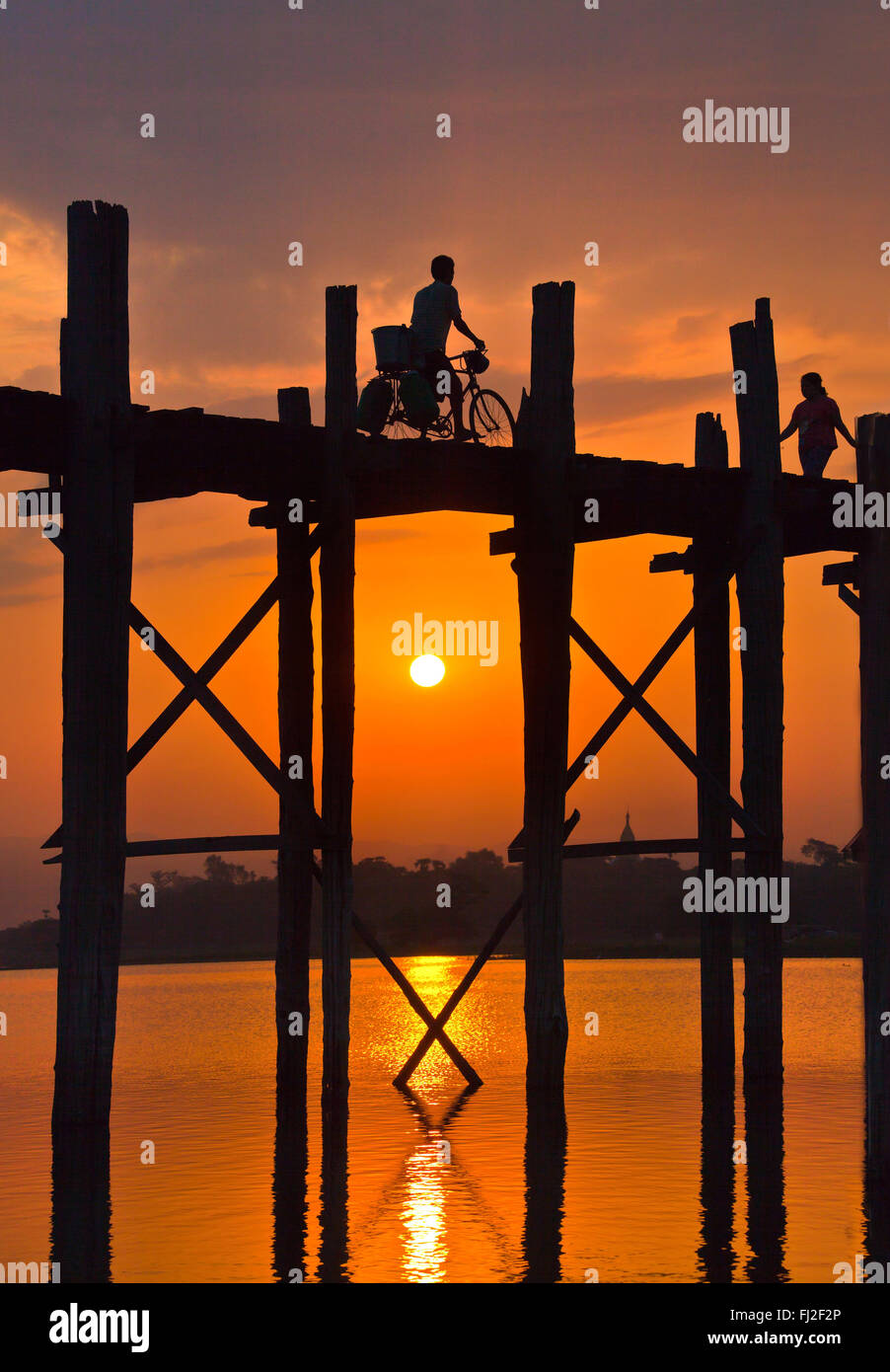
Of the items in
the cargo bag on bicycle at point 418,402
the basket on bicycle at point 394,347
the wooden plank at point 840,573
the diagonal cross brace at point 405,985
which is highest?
the basket on bicycle at point 394,347

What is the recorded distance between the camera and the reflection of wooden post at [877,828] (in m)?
13.1

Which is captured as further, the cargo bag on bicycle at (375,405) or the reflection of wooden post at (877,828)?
the cargo bag on bicycle at (375,405)

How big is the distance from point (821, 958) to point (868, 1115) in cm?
10284

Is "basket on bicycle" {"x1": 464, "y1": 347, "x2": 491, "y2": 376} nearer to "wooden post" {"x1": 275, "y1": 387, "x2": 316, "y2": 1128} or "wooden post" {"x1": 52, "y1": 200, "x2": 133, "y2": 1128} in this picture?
"wooden post" {"x1": 275, "y1": 387, "x2": 316, "y2": 1128}

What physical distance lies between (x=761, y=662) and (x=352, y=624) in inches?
158

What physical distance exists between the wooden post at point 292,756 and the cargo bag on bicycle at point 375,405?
553 mm

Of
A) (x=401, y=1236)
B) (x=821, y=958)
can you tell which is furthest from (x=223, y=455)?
(x=821, y=958)

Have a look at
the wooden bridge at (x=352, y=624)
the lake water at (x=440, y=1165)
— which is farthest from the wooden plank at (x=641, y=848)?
the lake water at (x=440, y=1165)

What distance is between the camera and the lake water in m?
11.4

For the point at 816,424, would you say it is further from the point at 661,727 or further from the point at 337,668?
the point at 337,668

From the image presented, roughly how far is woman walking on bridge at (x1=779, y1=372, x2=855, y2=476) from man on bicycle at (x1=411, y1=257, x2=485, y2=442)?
389 centimetres

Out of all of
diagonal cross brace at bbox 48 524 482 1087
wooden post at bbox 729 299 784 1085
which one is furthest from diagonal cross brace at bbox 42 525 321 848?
wooden post at bbox 729 299 784 1085

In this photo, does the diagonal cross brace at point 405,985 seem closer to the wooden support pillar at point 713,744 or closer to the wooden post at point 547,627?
the wooden post at point 547,627
